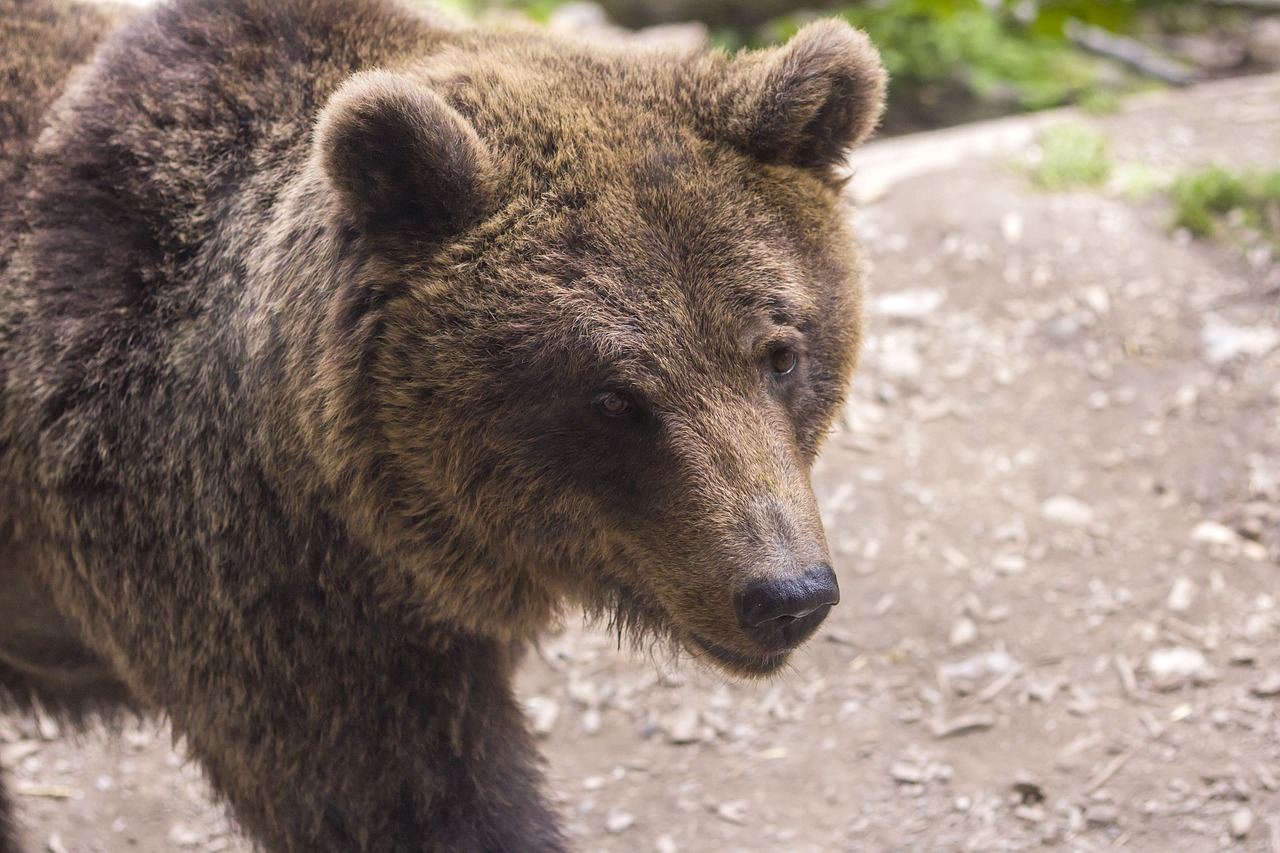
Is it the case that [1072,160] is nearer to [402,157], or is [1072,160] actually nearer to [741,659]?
[741,659]

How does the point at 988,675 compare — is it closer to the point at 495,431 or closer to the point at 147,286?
the point at 495,431

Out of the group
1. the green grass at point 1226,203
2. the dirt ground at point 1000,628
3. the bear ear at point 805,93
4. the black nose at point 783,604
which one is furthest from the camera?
the green grass at point 1226,203

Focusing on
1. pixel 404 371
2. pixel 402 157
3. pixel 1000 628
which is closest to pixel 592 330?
pixel 404 371

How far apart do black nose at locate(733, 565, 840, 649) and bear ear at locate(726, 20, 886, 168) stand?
124 cm

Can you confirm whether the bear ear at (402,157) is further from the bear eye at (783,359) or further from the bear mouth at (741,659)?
the bear mouth at (741,659)

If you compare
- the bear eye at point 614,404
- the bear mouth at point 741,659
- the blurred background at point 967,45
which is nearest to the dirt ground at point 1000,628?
the bear mouth at point 741,659

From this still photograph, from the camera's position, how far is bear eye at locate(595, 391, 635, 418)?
306 cm

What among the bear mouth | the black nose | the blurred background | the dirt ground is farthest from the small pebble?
the blurred background

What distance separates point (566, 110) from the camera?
3.22 metres

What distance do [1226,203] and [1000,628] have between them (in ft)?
11.1

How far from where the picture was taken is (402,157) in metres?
2.99

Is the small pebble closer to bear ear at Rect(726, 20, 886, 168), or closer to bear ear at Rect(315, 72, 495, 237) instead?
bear ear at Rect(726, 20, 886, 168)

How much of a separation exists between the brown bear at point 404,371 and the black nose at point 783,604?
0.05 ft

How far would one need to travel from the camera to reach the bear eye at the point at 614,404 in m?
3.06
